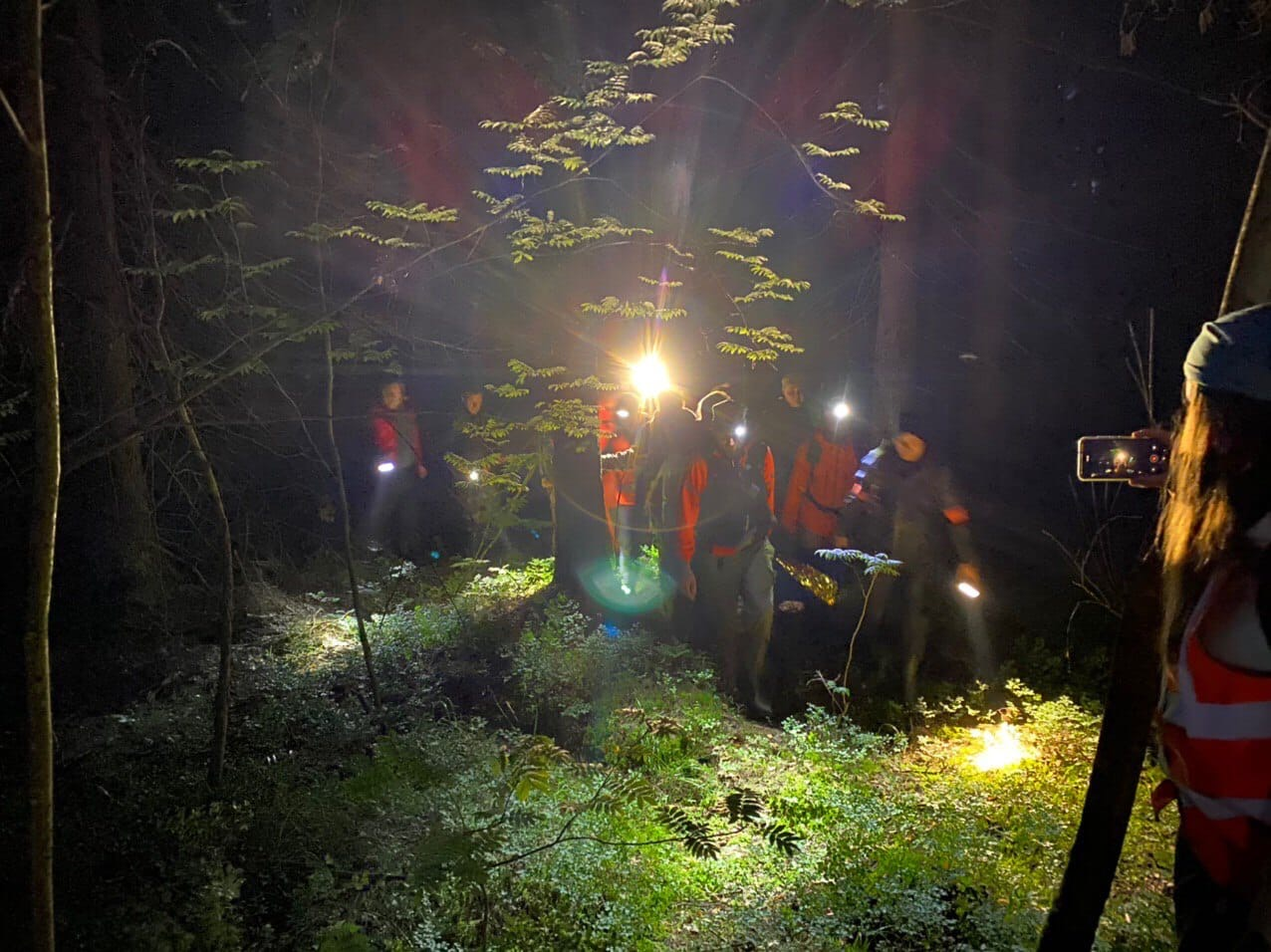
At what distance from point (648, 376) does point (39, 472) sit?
5.86 m

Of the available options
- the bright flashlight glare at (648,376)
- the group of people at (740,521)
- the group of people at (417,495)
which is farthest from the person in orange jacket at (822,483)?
the group of people at (417,495)

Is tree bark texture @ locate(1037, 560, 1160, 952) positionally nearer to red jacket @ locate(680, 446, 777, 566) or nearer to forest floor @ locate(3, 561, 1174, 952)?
forest floor @ locate(3, 561, 1174, 952)

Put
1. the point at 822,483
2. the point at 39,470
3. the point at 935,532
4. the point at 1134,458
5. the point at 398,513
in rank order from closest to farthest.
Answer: the point at 39,470 → the point at 1134,458 → the point at 935,532 → the point at 822,483 → the point at 398,513

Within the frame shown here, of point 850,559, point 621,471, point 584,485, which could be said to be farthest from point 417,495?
point 850,559

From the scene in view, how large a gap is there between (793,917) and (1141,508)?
12369mm

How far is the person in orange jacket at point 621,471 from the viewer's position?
7.52m

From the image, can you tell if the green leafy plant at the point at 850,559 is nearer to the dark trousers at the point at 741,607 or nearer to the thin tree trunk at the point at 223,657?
the dark trousers at the point at 741,607

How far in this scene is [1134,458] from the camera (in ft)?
7.60

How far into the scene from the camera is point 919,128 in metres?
10.8

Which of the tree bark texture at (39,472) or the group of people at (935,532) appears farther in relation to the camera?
the tree bark texture at (39,472)

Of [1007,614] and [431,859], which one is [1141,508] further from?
[431,859]

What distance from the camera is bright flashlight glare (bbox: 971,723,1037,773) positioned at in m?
4.80

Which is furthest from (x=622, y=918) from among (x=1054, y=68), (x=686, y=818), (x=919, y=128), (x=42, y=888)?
(x=1054, y=68)

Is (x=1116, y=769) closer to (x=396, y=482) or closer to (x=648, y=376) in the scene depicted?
(x=648, y=376)
